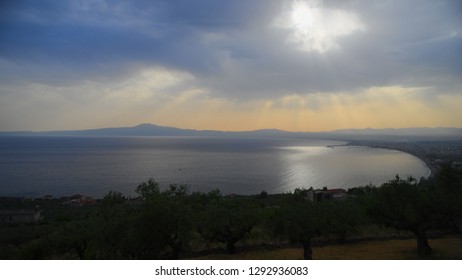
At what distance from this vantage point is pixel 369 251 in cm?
596

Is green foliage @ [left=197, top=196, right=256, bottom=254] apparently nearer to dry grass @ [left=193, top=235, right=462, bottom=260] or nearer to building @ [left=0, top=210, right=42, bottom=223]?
dry grass @ [left=193, top=235, right=462, bottom=260]

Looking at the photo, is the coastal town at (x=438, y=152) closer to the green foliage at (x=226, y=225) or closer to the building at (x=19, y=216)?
the green foliage at (x=226, y=225)

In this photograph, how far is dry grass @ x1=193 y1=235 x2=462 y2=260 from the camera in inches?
211

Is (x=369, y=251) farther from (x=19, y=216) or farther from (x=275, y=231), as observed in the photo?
(x=19, y=216)

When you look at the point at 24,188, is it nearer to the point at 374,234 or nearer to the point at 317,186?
the point at 317,186

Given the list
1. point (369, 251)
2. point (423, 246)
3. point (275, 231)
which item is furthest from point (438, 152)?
point (275, 231)

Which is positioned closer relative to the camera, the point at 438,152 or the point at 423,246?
the point at 423,246

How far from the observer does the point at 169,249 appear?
5656 millimetres

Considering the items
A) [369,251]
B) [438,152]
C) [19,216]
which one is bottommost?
[19,216]

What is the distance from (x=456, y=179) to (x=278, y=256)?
468 centimetres

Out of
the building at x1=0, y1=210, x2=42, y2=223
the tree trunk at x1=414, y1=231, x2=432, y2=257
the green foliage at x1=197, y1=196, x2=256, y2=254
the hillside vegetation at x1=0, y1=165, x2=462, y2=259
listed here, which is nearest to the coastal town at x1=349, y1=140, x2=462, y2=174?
the hillside vegetation at x1=0, y1=165, x2=462, y2=259

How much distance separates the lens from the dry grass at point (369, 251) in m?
5.35

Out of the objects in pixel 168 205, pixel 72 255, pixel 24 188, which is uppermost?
pixel 168 205
